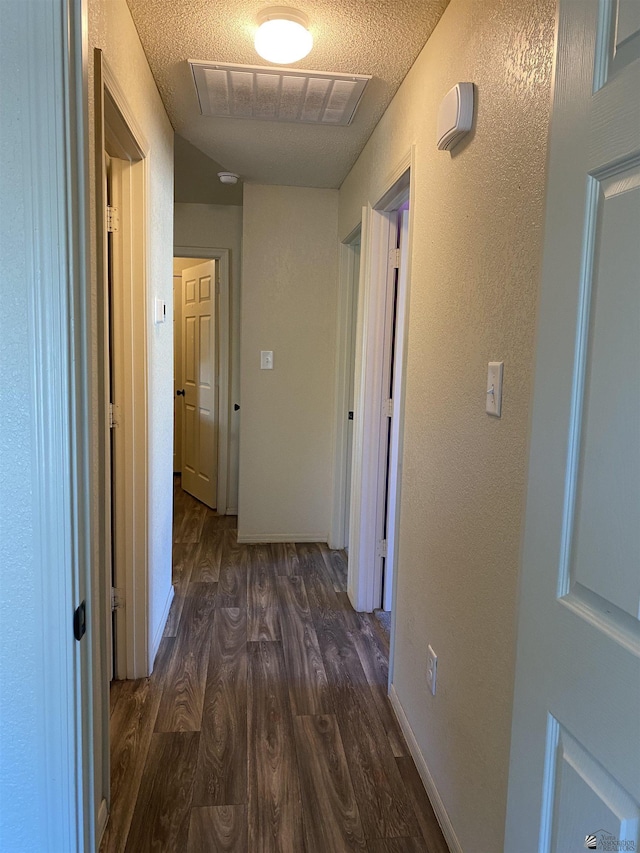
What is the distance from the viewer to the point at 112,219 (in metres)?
2.02

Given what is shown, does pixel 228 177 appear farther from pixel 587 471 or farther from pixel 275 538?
pixel 587 471

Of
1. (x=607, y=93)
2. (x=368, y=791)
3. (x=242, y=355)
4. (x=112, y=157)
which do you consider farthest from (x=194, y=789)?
(x=242, y=355)

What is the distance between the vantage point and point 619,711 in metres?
0.65

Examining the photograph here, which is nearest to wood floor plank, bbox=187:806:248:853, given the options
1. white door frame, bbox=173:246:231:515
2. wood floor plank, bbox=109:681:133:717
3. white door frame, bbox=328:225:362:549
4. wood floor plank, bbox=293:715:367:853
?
wood floor plank, bbox=293:715:367:853

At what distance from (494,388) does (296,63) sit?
1.56m

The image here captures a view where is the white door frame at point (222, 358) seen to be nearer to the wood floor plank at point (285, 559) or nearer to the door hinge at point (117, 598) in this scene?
the wood floor plank at point (285, 559)

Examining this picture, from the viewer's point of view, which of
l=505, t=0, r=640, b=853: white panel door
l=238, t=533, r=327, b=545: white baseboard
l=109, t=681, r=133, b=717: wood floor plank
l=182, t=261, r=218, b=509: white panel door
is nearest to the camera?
l=505, t=0, r=640, b=853: white panel door

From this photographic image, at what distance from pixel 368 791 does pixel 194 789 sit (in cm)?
53

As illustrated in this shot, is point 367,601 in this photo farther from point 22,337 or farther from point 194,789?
point 22,337

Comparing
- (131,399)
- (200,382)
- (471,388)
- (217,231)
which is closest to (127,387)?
(131,399)

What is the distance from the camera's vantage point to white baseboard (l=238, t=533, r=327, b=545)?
391 centimetres

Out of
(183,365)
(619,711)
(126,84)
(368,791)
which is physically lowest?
(368,791)

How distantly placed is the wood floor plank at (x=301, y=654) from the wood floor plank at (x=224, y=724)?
195 millimetres

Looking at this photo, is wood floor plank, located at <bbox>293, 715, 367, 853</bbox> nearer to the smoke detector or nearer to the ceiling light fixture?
the ceiling light fixture
